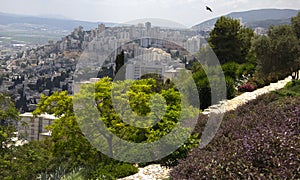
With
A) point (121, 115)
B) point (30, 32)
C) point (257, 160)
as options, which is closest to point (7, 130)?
point (121, 115)

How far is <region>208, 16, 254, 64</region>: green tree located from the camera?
18969 mm

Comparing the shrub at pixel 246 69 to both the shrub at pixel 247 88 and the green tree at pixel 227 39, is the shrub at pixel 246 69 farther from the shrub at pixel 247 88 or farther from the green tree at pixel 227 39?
the shrub at pixel 247 88

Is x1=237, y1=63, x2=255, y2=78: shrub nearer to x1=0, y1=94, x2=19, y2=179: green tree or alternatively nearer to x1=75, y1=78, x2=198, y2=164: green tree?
x1=75, y1=78, x2=198, y2=164: green tree

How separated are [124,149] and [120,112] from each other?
751 millimetres

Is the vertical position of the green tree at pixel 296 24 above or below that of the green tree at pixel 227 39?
above

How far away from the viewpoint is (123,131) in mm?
6938

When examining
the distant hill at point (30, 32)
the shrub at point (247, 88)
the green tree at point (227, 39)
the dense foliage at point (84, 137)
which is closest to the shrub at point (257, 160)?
the dense foliage at point (84, 137)

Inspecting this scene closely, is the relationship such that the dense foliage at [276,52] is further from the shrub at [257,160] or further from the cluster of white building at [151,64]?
the shrub at [257,160]

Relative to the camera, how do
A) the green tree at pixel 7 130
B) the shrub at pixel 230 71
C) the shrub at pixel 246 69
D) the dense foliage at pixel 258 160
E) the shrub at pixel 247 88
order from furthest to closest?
the shrub at pixel 246 69 < the shrub at pixel 230 71 < the shrub at pixel 247 88 < the green tree at pixel 7 130 < the dense foliage at pixel 258 160

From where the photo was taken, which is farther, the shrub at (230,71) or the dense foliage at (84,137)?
the shrub at (230,71)

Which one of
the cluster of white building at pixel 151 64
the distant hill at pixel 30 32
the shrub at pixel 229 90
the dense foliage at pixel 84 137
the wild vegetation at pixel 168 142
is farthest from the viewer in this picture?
the distant hill at pixel 30 32

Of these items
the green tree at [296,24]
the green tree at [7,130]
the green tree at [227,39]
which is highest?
the green tree at [296,24]

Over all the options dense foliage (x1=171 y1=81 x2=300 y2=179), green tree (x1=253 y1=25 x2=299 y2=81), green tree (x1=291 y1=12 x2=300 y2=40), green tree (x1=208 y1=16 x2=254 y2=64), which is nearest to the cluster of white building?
green tree (x1=253 y1=25 x2=299 y2=81)

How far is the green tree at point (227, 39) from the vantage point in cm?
1897
